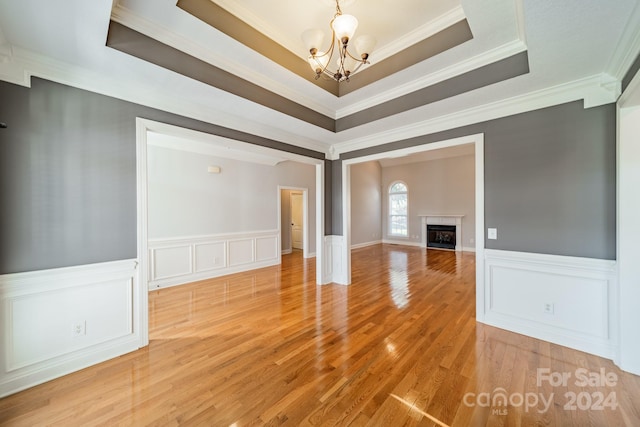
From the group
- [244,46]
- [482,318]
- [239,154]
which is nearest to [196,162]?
[239,154]

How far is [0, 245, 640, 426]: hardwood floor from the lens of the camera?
1570 mm

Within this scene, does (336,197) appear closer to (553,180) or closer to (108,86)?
(553,180)

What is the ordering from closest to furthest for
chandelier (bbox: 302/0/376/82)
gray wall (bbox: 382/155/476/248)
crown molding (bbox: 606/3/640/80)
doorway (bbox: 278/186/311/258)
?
crown molding (bbox: 606/3/640/80)
chandelier (bbox: 302/0/376/82)
doorway (bbox: 278/186/311/258)
gray wall (bbox: 382/155/476/248)

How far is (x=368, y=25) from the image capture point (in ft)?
7.29

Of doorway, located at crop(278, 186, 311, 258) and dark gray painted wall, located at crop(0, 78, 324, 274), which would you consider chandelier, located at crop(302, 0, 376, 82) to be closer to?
dark gray painted wall, located at crop(0, 78, 324, 274)

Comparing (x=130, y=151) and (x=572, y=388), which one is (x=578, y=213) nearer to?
(x=572, y=388)

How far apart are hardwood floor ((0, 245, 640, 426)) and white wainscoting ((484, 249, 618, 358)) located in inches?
5.8

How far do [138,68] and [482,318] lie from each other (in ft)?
14.6

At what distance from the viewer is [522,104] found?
255cm

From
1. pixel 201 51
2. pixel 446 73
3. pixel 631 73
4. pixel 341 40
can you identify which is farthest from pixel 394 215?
pixel 201 51

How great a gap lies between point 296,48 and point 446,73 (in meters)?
1.61

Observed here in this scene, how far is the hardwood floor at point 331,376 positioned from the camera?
61.8 inches

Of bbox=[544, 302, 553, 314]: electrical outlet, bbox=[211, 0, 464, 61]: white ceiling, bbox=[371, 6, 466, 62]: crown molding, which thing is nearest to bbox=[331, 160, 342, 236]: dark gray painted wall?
bbox=[371, 6, 466, 62]: crown molding

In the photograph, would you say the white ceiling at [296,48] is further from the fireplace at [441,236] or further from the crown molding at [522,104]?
the fireplace at [441,236]
